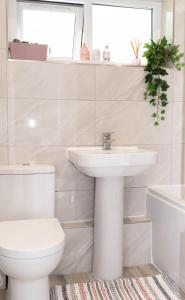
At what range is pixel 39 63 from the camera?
7.68 feet

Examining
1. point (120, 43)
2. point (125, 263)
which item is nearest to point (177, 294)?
point (125, 263)

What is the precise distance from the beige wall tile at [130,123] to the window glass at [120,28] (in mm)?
482

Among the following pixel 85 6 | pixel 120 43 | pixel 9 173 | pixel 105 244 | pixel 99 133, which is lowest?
pixel 105 244

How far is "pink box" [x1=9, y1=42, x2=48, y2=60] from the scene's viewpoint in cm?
232

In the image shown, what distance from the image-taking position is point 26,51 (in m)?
2.34

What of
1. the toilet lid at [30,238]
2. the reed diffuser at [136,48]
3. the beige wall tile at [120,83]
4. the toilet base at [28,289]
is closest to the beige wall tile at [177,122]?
the beige wall tile at [120,83]

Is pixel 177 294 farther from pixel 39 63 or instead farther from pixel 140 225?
pixel 39 63

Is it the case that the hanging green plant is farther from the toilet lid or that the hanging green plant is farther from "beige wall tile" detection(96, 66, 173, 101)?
the toilet lid

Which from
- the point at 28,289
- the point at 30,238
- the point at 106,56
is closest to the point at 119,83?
the point at 106,56

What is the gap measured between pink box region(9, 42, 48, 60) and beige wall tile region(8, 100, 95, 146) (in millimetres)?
303

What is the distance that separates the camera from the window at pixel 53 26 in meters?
2.60

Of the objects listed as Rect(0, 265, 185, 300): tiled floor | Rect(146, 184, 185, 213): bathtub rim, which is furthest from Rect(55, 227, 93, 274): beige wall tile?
Rect(146, 184, 185, 213): bathtub rim

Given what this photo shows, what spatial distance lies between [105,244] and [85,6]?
70.1 inches

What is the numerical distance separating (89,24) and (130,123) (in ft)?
2.79
